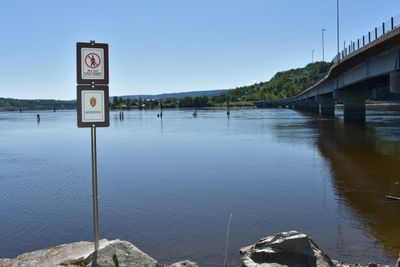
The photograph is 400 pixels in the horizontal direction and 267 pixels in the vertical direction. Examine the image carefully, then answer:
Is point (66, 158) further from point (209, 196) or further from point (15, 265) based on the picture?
point (15, 265)

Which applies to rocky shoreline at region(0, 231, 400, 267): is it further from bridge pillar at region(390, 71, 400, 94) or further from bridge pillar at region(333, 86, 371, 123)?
bridge pillar at region(333, 86, 371, 123)

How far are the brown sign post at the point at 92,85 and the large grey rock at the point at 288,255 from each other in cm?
323

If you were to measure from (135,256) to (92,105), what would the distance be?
277cm

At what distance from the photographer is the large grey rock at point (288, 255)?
8938 mm

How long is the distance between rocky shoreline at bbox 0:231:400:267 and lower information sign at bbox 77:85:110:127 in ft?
7.22

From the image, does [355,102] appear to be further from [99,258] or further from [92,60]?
[99,258]

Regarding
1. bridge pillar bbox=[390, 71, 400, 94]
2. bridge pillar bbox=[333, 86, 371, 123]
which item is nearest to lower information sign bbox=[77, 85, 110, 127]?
bridge pillar bbox=[390, 71, 400, 94]

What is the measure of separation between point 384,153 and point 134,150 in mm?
20304

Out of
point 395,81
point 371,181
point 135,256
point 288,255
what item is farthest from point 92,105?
point 395,81

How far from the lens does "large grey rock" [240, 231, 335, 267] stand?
8.94 m

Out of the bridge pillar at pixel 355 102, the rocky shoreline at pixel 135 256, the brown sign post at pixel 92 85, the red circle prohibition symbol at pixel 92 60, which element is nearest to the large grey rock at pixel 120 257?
the rocky shoreline at pixel 135 256

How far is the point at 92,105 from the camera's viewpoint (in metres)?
8.00

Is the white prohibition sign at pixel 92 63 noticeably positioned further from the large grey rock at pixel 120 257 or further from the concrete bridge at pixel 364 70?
the concrete bridge at pixel 364 70

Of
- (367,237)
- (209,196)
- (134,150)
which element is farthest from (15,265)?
(134,150)
